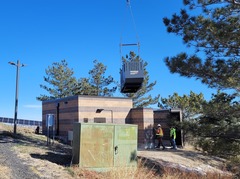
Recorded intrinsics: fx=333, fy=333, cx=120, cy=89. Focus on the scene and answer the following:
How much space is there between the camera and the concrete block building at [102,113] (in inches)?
1006

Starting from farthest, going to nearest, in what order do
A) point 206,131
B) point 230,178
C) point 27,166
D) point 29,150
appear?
1. point 29,150
2. point 206,131
3. point 230,178
4. point 27,166

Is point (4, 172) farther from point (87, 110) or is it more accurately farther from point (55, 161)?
point (87, 110)

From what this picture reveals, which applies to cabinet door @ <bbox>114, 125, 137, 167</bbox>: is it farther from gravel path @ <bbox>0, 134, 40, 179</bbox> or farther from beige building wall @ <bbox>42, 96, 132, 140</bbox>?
beige building wall @ <bbox>42, 96, 132, 140</bbox>

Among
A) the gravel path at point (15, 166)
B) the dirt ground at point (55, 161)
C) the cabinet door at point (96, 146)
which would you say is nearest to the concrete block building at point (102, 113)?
the dirt ground at point (55, 161)

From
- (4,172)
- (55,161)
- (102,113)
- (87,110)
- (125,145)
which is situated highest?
(87,110)

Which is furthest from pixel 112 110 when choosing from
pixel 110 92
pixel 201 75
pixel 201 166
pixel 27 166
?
pixel 110 92

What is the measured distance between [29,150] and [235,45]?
10.6 metres

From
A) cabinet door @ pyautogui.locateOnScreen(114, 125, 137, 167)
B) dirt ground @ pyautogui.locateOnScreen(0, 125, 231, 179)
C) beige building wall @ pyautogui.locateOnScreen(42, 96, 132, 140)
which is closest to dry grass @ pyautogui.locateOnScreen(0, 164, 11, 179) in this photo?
dirt ground @ pyautogui.locateOnScreen(0, 125, 231, 179)

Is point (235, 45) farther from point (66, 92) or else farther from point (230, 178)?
point (66, 92)

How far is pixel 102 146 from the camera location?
13953 mm

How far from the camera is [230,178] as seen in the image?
13.3 m

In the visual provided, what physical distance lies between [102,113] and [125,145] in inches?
465

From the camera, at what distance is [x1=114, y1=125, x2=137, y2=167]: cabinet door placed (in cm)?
1431

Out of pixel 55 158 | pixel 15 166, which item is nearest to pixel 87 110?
pixel 55 158
